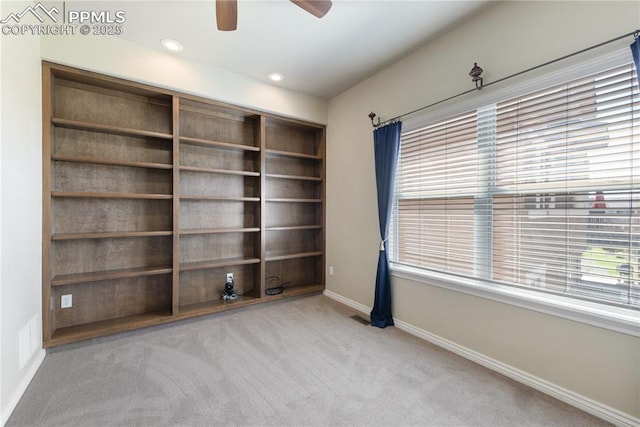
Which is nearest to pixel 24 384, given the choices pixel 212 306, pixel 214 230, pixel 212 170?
pixel 212 306

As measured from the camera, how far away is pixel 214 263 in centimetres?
299

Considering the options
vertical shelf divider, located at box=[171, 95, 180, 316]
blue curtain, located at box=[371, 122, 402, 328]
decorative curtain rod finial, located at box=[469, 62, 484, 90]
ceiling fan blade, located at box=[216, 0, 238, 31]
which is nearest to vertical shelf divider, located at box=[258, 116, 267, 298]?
vertical shelf divider, located at box=[171, 95, 180, 316]

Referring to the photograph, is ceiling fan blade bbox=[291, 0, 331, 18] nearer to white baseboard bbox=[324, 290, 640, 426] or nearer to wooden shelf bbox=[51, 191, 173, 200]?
wooden shelf bbox=[51, 191, 173, 200]

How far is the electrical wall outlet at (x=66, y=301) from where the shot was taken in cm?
241

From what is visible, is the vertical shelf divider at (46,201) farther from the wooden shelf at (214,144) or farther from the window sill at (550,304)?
the window sill at (550,304)

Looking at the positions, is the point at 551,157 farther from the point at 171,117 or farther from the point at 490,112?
the point at 171,117

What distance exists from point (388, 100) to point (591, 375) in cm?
270

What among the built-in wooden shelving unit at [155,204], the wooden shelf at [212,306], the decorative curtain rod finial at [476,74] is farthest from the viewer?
the wooden shelf at [212,306]

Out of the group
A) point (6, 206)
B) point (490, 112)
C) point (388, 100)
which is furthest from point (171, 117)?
point (490, 112)

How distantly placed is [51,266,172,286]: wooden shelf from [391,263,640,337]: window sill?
8.71 ft

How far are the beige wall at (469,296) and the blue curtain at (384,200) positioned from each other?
0.42 ft

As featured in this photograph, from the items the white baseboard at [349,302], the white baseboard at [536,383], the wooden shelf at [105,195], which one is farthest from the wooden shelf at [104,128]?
the white baseboard at [536,383]

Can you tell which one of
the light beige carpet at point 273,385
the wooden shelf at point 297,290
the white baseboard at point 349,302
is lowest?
the light beige carpet at point 273,385

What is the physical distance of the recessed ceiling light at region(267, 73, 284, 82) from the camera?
3054mm
